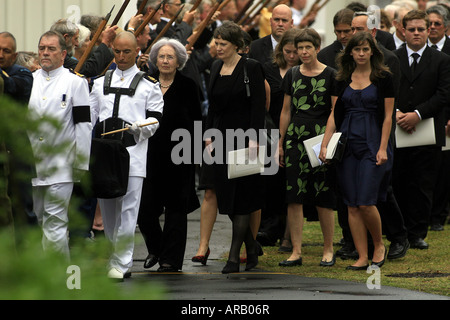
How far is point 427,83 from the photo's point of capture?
10672mm

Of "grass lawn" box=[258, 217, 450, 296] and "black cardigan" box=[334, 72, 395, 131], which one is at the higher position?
"black cardigan" box=[334, 72, 395, 131]

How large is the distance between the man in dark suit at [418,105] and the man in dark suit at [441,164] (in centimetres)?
127

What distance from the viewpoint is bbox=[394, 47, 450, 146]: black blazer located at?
10648 mm

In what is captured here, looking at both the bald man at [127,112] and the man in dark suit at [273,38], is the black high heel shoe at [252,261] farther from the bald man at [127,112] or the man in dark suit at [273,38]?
the man in dark suit at [273,38]

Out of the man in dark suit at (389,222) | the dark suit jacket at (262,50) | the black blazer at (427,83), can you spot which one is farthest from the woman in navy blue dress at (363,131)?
the dark suit jacket at (262,50)

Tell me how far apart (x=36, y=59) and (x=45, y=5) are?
527cm

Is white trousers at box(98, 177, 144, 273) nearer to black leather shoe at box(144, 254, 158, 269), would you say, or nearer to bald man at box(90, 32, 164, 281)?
bald man at box(90, 32, 164, 281)

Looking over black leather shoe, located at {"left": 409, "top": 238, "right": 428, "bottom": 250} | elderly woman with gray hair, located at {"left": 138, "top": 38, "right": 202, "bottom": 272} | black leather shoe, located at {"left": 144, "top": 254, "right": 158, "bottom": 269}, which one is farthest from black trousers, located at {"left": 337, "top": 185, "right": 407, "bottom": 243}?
black leather shoe, located at {"left": 144, "top": 254, "right": 158, "bottom": 269}

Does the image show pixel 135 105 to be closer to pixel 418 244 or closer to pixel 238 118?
pixel 238 118

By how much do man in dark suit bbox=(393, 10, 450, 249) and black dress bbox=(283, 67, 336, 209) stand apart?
1.50 m

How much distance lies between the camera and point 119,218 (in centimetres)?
812

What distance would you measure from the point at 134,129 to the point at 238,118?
1.18 m

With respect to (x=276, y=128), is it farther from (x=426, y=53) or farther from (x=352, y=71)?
(x=426, y=53)

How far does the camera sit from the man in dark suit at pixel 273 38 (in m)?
10.9
